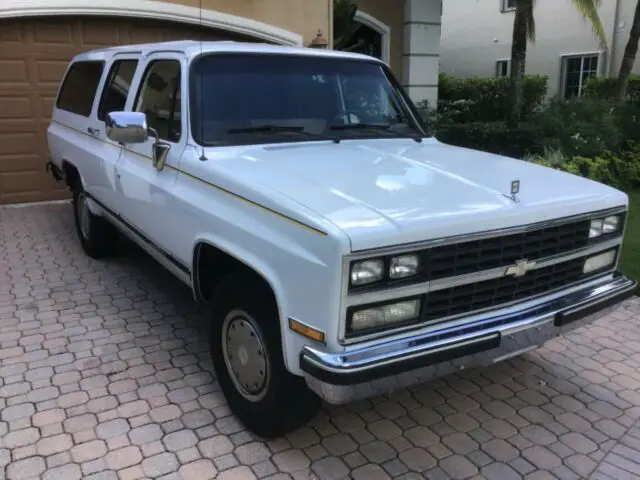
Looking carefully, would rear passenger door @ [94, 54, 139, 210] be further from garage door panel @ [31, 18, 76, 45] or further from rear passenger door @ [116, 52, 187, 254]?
garage door panel @ [31, 18, 76, 45]

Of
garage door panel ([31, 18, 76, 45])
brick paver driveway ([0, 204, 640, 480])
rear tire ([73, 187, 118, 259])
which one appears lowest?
brick paver driveway ([0, 204, 640, 480])

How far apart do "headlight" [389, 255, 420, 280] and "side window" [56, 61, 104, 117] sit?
4034 mm

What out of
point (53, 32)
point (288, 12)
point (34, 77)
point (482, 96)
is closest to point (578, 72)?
point (482, 96)

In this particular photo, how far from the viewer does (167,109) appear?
13.6 ft

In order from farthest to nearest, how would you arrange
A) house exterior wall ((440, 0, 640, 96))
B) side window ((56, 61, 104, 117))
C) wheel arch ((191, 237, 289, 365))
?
house exterior wall ((440, 0, 640, 96)) < side window ((56, 61, 104, 117)) < wheel arch ((191, 237, 289, 365))

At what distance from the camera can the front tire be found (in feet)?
10.0

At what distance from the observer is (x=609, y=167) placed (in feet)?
30.0

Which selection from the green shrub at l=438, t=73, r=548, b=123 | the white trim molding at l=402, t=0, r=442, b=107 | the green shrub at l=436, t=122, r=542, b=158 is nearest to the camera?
the green shrub at l=436, t=122, r=542, b=158

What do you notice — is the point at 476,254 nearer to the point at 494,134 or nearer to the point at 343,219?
the point at 343,219

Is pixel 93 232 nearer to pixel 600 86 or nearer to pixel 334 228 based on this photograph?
pixel 334 228

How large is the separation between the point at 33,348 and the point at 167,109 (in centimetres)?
192

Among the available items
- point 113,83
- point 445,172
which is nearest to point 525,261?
point 445,172

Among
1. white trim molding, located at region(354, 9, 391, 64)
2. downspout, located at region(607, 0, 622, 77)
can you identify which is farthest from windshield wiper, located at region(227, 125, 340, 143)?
downspout, located at region(607, 0, 622, 77)

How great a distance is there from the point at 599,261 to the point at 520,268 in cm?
80
